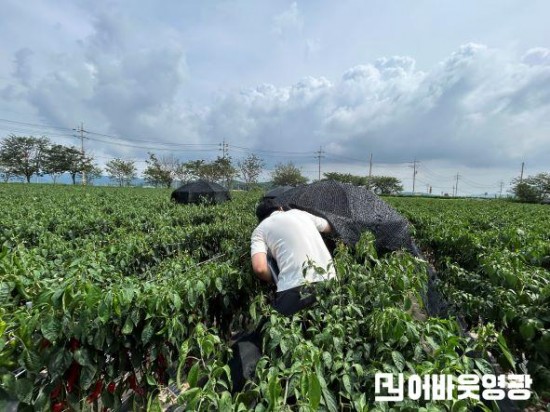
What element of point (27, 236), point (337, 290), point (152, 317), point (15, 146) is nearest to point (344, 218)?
point (337, 290)

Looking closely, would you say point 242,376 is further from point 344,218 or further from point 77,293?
point 344,218

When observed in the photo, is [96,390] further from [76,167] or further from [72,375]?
[76,167]

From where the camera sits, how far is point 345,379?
1293 mm

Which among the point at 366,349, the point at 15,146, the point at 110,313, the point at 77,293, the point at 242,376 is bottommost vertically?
the point at 242,376

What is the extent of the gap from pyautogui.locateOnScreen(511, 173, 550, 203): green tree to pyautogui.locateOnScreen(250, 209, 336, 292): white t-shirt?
156 feet

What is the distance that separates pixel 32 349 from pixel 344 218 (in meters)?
2.97

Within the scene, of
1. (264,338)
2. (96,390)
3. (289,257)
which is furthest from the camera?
(289,257)

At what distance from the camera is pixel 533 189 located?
130ft

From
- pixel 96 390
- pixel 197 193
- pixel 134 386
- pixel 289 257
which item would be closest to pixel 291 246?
pixel 289 257

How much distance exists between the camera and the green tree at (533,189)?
38875 millimetres

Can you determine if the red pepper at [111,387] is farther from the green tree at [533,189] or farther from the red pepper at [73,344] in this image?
the green tree at [533,189]

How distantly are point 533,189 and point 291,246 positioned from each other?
49.7m

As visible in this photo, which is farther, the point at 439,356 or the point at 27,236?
the point at 27,236

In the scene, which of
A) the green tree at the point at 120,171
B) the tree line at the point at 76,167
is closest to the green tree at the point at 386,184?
the tree line at the point at 76,167
